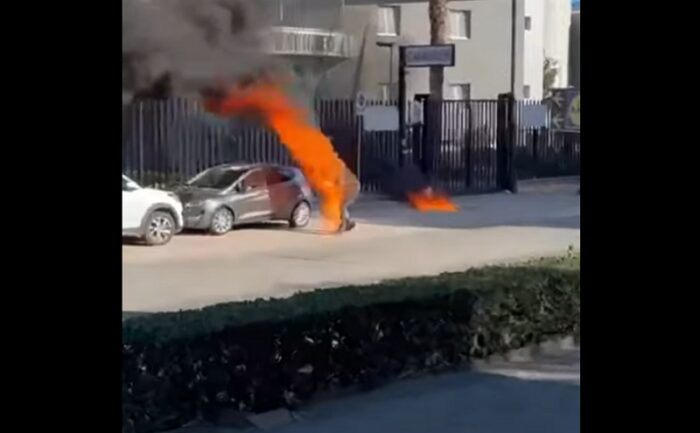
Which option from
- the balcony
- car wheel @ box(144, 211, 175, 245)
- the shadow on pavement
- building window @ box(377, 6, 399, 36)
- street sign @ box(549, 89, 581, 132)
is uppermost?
building window @ box(377, 6, 399, 36)

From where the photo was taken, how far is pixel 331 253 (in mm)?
17359

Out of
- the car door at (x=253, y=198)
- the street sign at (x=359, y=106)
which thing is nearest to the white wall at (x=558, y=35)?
the street sign at (x=359, y=106)

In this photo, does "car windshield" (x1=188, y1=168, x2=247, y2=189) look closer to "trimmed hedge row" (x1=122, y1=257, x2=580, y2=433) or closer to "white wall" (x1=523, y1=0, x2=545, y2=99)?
"trimmed hedge row" (x1=122, y1=257, x2=580, y2=433)

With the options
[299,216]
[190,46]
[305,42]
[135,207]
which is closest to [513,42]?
[305,42]

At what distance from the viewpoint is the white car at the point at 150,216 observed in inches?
717

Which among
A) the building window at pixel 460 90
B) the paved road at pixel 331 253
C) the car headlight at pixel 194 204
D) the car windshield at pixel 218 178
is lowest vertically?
the paved road at pixel 331 253

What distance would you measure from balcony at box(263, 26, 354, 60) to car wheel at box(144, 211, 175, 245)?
26.5ft

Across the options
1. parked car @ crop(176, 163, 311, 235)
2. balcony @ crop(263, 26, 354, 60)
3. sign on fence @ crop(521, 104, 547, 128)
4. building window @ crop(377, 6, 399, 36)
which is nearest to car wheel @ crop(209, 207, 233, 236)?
parked car @ crop(176, 163, 311, 235)

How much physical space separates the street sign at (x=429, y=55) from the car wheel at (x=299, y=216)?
6.58 meters

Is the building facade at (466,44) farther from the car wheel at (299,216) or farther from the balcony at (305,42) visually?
the car wheel at (299,216)

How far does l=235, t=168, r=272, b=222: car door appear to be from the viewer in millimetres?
20188

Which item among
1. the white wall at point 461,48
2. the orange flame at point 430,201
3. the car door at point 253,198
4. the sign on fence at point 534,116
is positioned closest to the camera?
the car door at point 253,198

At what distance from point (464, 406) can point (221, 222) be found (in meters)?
13.0
